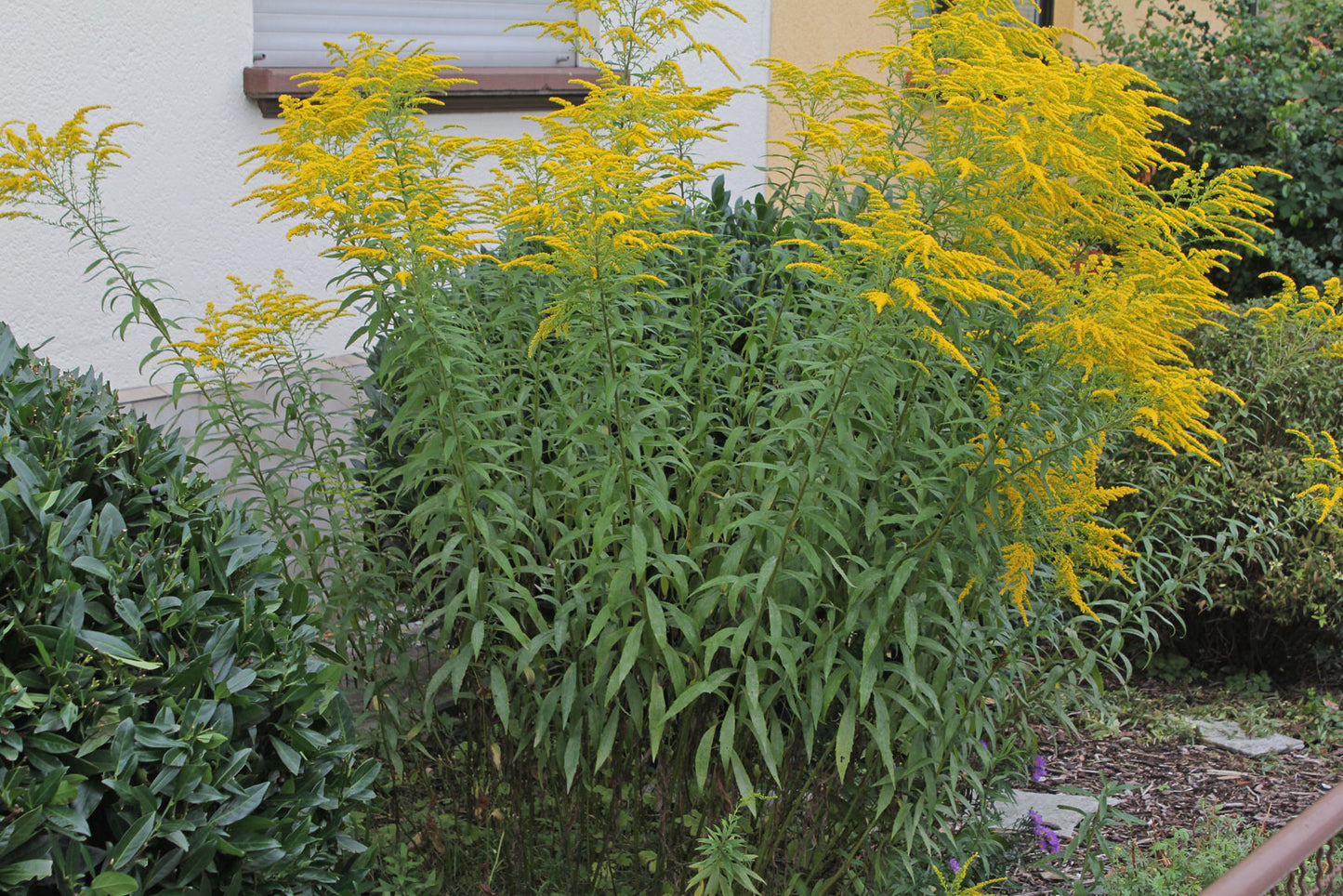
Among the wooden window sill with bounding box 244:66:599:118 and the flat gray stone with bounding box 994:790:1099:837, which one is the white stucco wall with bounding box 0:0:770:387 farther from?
the flat gray stone with bounding box 994:790:1099:837

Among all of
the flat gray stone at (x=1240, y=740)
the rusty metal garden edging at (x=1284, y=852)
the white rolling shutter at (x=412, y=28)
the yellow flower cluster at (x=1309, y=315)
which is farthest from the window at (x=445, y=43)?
the rusty metal garden edging at (x=1284, y=852)

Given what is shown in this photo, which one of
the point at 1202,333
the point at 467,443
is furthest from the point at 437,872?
the point at 1202,333

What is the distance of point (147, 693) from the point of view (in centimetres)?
218

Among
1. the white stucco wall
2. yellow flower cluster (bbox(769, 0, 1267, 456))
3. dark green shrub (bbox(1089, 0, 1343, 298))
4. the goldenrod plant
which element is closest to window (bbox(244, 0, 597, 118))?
the white stucco wall

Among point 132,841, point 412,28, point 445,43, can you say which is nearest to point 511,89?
point 445,43

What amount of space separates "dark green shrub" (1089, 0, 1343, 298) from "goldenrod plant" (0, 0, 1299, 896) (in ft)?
22.8

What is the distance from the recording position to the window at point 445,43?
5793 mm

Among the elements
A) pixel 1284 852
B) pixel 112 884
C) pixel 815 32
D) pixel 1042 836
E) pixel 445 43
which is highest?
pixel 815 32

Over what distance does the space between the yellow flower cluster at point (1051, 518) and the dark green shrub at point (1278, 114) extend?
694 cm

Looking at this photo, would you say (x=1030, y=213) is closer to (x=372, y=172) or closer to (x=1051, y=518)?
(x=1051, y=518)

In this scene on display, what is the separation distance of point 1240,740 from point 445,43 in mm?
5391

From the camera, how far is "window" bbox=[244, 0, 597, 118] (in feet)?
19.0

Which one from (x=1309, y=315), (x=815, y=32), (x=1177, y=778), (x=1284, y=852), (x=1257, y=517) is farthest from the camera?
(x=815, y=32)

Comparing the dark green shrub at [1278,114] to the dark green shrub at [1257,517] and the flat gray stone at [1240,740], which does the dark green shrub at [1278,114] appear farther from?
the flat gray stone at [1240,740]
